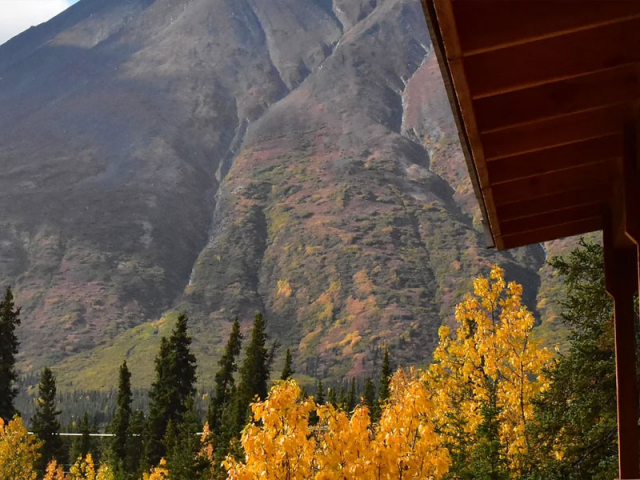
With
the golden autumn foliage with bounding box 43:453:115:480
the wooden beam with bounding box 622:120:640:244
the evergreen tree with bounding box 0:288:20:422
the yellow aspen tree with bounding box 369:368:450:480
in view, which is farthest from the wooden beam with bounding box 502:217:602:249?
the evergreen tree with bounding box 0:288:20:422

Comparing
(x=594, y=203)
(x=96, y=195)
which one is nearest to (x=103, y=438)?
(x=594, y=203)

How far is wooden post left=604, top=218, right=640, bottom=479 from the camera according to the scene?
207 inches

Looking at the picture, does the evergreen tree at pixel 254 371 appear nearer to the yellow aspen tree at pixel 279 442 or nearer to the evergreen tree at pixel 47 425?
the evergreen tree at pixel 47 425

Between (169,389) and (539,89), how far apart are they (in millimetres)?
49761

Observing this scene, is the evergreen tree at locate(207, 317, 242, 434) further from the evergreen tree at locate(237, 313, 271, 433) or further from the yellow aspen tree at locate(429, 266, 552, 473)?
the yellow aspen tree at locate(429, 266, 552, 473)

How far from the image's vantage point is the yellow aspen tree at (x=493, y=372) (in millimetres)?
15844

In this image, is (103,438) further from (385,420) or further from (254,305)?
(254,305)

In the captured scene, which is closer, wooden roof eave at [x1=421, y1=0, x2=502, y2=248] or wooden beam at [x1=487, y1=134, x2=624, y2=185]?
wooden roof eave at [x1=421, y1=0, x2=502, y2=248]

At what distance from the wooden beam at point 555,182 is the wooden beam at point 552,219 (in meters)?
0.53

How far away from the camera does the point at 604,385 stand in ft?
45.5

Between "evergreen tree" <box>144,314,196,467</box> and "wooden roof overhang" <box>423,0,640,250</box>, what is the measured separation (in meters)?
46.6

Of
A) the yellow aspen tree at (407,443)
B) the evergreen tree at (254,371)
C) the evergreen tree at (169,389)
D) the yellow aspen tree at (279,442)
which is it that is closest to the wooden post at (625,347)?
the yellow aspen tree at (407,443)

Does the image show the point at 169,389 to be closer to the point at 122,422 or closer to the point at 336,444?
the point at 122,422

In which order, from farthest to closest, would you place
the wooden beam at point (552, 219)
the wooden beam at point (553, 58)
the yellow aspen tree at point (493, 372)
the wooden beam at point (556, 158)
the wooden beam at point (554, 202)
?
the yellow aspen tree at point (493, 372)
the wooden beam at point (552, 219)
the wooden beam at point (554, 202)
the wooden beam at point (556, 158)
the wooden beam at point (553, 58)
